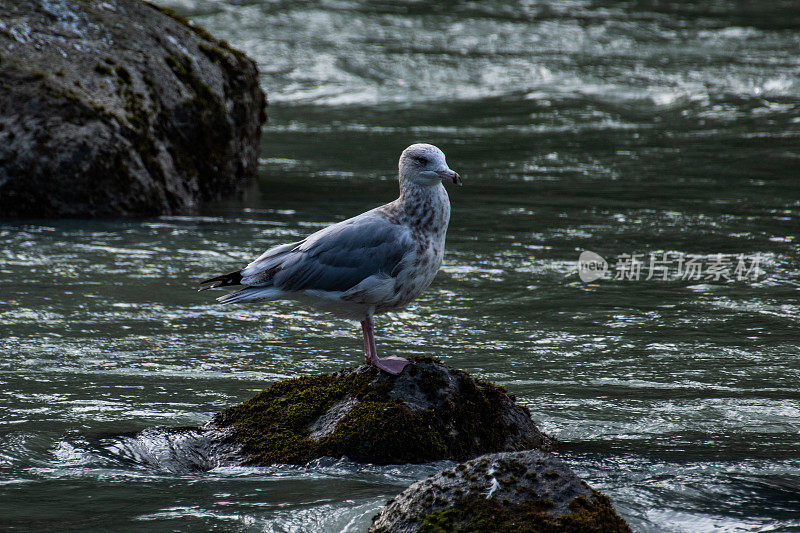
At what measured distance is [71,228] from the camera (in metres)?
11.0

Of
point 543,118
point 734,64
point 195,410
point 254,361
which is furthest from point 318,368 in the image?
point 734,64

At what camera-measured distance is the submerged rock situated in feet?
18.2

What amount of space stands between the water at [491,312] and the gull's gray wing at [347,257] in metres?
0.97

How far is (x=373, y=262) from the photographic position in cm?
575

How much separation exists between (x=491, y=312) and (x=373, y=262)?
9.99 ft

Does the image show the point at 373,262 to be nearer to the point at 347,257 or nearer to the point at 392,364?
the point at 347,257

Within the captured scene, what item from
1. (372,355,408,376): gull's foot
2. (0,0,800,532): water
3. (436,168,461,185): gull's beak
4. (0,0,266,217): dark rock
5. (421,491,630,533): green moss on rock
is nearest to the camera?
(421,491,630,533): green moss on rock

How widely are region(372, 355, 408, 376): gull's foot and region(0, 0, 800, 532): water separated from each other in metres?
0.51

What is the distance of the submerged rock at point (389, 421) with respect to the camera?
5547mm

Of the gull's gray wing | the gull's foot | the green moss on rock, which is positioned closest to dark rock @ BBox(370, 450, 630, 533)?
the green moss on rock

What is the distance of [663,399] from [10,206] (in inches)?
293

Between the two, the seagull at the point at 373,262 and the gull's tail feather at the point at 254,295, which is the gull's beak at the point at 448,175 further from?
the gull's tail feather at the point at 254,295

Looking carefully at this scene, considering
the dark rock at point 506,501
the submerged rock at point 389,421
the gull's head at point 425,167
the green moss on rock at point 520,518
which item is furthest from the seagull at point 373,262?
the green moss on rock at point 520,518

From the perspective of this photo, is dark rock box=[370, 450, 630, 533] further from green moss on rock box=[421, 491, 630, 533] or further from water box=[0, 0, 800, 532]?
water box=[0, 0, 800, 532]
